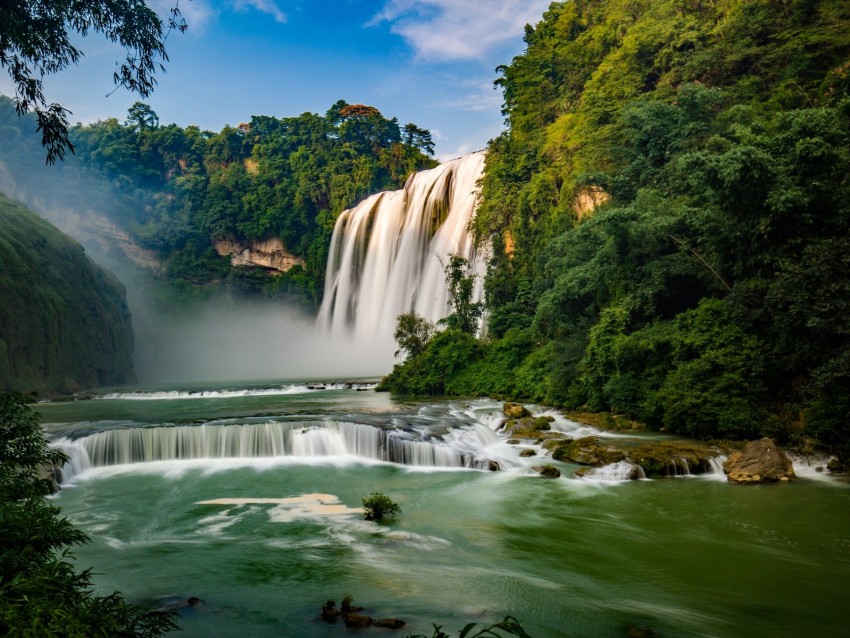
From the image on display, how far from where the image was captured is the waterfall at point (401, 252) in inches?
1362

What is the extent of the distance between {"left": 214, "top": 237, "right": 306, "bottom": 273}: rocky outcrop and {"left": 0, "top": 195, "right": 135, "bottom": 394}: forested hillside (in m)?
16.0

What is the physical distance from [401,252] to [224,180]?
27.0 m

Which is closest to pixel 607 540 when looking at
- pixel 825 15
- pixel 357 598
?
pixel 357 598

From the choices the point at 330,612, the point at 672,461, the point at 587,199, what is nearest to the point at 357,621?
the point at 330,612

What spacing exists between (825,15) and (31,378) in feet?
114

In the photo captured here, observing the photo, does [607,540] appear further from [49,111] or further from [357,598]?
[49,111]

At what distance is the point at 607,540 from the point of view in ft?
27.6

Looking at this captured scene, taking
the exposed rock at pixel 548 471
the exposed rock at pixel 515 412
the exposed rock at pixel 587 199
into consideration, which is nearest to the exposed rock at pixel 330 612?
the exposed rock at pixel 548 471

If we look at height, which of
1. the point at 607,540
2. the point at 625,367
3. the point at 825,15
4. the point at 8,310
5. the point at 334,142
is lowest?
the point at 607,540

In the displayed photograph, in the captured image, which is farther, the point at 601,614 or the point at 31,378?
the point at 31,378

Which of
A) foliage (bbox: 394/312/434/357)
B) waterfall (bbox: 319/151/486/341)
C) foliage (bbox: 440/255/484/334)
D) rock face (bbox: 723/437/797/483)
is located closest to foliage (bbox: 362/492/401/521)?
rock face (bbox: 723/437/797/483)

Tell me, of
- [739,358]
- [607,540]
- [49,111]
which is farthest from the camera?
[739,358]

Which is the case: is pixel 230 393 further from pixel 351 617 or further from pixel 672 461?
pixel 351 617

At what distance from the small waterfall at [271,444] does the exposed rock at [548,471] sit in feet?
5.09
